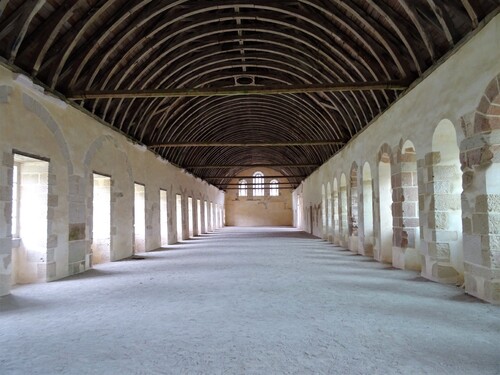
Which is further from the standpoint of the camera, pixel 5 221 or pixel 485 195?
pixel 5 221

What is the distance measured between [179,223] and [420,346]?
14846 millimetres

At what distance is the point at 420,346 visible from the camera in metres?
3.14

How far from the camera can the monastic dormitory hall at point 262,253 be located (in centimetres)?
331

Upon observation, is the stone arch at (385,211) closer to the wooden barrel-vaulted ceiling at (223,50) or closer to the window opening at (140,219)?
the wooden barrel-vaulted ceiling at (223,50)

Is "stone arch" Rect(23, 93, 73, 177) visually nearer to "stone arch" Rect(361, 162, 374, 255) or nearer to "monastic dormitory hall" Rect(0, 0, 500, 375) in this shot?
"monastic dormitory hall" Rect(0, 0, 500, 375)

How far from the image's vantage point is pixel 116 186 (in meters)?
9.67

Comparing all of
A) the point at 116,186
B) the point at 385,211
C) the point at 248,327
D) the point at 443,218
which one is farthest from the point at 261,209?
the point at 248,327

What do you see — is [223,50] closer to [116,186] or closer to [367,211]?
[116,186]

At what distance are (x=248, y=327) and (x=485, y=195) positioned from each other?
10.3ft

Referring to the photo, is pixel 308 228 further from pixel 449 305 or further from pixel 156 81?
pixel 449 305

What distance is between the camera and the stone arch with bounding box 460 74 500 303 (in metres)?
4.62

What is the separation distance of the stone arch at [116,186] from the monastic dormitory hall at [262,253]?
7 cm

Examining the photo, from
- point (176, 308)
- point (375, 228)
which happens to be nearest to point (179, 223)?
point (375, 228)

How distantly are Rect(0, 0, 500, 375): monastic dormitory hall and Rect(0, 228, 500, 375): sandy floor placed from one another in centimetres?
3
